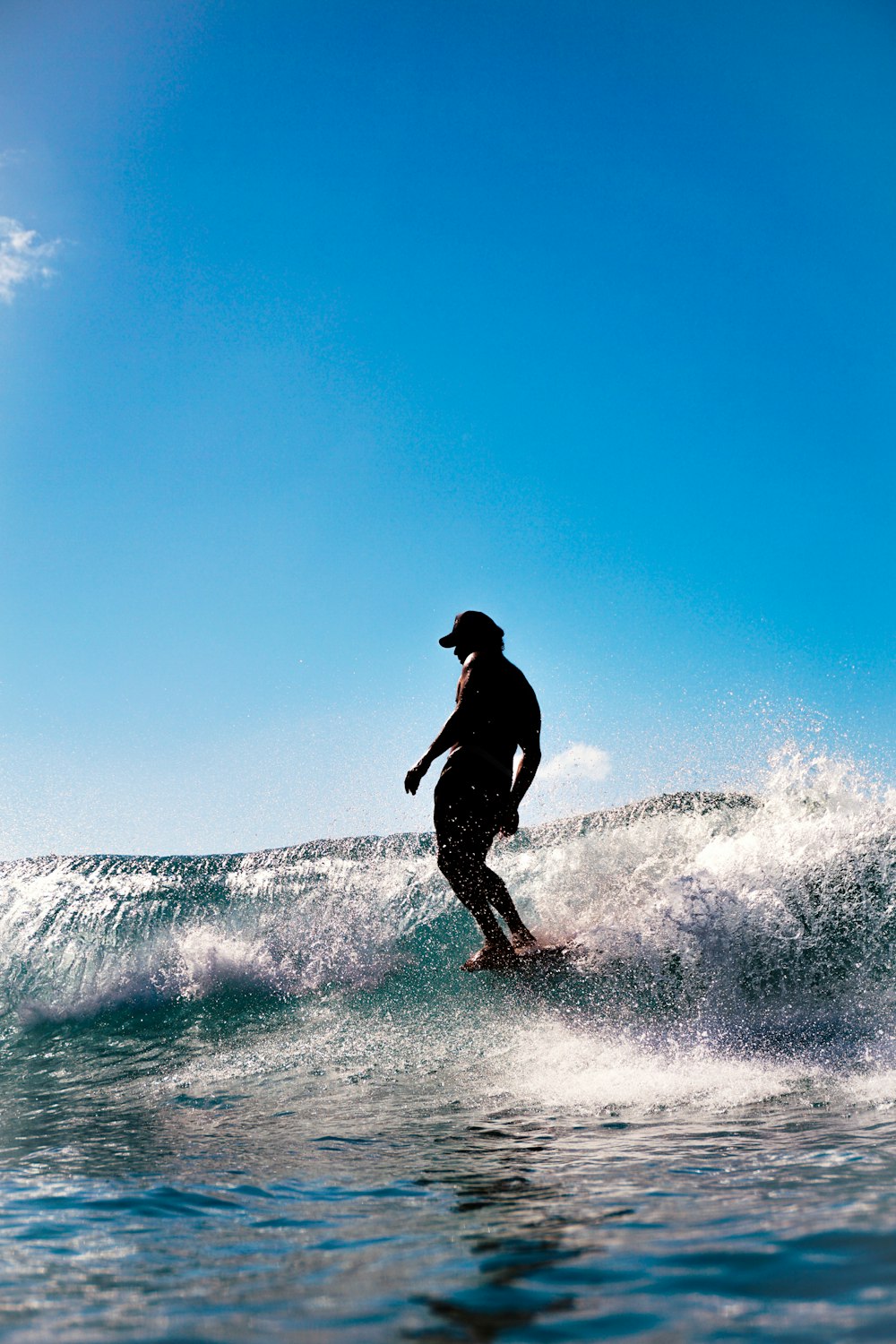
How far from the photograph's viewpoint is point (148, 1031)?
316 inches

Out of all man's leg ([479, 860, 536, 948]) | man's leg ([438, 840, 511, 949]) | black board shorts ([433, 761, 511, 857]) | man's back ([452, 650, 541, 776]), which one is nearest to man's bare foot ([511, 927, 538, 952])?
man's leg ([479, 860, 536, 948])

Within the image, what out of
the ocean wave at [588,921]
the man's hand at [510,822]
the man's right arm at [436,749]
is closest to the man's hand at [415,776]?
the man's right arm at [436,749]

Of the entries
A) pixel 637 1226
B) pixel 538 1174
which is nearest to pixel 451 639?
pixel 538 1174

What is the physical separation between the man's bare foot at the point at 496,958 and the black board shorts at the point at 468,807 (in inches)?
23.7

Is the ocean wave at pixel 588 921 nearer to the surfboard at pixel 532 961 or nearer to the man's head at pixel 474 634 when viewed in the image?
the surfboard at pixel 532 961

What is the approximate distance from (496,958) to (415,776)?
52.0 inches

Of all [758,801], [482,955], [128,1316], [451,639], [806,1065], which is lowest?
[806,1065]

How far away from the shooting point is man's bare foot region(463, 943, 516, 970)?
5730mm

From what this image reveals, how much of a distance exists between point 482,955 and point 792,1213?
11.8 ft

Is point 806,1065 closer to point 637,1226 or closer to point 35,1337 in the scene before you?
point 637,1226

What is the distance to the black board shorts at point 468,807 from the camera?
19.4ft

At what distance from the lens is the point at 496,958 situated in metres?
5.74

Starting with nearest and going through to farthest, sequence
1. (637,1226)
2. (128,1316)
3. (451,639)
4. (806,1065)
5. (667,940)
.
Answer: (128,1316), (637,1226), (806,1065), (667,940), (451,639)

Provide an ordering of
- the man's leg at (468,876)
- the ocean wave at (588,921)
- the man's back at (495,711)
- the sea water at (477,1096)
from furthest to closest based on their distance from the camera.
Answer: the man's back at (495,711), the man's leg at (468,876), the ocean wave at (588,921), the sea water at (477,1096)
